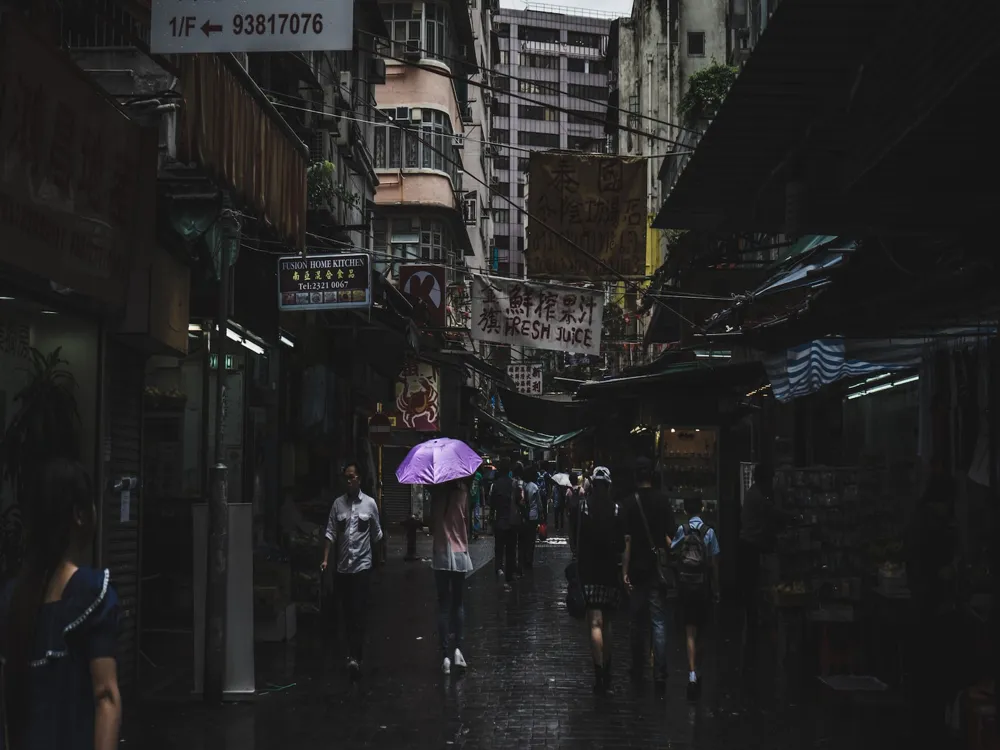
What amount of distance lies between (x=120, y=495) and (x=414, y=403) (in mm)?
20098

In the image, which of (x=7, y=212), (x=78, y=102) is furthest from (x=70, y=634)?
(x=78, y=102)

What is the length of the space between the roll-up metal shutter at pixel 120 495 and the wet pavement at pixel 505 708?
123cm

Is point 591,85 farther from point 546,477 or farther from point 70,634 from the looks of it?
point 70,634

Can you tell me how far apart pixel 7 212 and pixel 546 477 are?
1571 inches

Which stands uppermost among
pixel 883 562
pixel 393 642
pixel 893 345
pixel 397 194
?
pixel 397 194

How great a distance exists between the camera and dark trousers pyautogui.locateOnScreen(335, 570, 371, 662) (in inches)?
455

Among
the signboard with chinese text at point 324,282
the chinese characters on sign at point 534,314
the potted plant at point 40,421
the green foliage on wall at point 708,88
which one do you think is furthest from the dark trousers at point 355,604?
the green foliage on wall at point 708,88

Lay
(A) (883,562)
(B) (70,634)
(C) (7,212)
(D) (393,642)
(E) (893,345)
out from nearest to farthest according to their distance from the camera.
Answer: (B) (70,634), (C) (7,212), (A) (883,562), (E) (893,345), (D) (393,642)

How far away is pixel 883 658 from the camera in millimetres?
11594

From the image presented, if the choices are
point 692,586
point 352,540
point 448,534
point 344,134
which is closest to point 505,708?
point 692,586

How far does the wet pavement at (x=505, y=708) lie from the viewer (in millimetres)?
8969

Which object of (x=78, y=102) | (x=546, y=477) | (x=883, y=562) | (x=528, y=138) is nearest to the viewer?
(x=78, y=102)

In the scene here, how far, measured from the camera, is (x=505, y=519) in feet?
72.8

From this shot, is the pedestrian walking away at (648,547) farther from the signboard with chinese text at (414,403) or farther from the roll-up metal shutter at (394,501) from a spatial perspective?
the roll-up metal shutter at (394,501)
